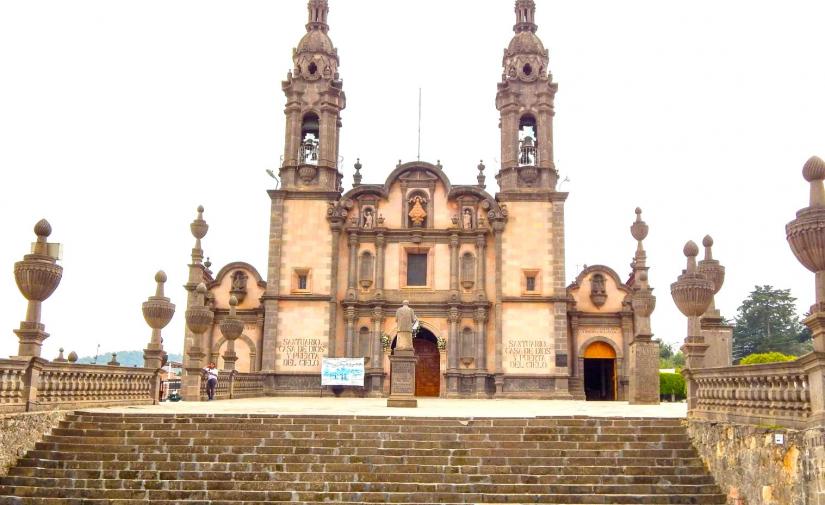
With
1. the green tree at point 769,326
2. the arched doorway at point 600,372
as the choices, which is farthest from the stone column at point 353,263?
the green tree at point 769,326

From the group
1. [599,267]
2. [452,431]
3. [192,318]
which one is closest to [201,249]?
[192,318]

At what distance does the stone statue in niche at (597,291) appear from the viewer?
34.7 meters

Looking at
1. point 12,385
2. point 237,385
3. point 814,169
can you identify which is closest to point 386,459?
point 12,385

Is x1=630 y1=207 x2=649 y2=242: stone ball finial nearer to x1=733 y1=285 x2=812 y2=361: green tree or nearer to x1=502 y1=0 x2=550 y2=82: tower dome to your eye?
x1=502 y1=0 x2=550 y2=82: tower dome

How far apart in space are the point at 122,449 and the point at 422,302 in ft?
68.1

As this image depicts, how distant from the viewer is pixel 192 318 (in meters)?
24.3

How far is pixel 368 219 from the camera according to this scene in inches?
1363

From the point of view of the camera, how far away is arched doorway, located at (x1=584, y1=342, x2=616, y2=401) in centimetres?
3456

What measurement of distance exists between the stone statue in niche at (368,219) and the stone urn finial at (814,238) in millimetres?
24700

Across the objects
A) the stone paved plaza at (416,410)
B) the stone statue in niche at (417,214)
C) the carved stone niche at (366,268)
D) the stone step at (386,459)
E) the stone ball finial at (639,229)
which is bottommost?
the stone step at (386,459)

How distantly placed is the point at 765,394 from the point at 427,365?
23.1 metres

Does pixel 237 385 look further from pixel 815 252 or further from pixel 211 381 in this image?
pixel 815 252

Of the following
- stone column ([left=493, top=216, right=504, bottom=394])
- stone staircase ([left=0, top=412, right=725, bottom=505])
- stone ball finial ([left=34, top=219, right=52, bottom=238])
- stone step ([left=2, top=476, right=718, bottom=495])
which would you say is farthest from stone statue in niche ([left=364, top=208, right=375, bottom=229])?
stone step ([left=2, top=476, right=718, bottom=495])

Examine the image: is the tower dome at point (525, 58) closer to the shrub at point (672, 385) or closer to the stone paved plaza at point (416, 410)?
the shrub at point (672, 385)
